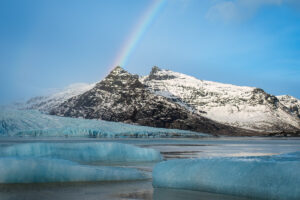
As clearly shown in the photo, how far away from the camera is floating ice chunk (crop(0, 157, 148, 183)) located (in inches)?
304

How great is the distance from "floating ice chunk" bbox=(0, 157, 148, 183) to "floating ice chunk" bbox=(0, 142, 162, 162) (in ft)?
14.3

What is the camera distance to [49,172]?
26.1 ft

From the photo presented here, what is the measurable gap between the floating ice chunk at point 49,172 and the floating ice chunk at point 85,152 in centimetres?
437

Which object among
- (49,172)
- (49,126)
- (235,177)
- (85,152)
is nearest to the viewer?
(235,177)

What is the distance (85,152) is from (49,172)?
5314 mm

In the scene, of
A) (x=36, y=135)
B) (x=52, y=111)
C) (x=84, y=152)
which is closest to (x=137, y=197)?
(x=84, y=152)

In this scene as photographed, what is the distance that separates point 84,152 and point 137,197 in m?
7.54

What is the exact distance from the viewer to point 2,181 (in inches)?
299

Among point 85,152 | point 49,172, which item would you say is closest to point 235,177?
point 49,172

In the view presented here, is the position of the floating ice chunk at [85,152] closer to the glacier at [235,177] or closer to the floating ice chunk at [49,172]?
the floating ice chunk at [49,172]

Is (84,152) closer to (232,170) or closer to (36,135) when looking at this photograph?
(232,170)

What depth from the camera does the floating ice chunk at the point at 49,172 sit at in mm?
7715

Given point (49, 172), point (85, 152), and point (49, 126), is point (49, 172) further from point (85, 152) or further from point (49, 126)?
point (49, 126)

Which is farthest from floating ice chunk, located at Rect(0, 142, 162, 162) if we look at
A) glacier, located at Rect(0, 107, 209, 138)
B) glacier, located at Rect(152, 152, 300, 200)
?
glacier, located at Rect(0, 107, 209, 138)
